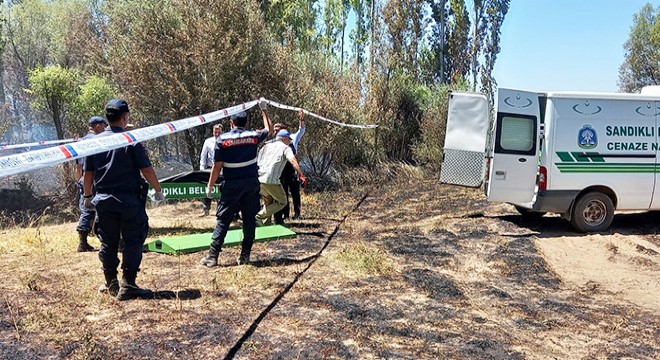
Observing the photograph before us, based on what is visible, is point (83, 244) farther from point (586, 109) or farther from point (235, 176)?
point (586, 109)

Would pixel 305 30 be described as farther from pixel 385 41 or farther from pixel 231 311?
pixel 231 311

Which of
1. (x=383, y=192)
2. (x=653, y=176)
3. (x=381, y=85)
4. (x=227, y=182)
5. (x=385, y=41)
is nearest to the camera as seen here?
(x=227, y=182)

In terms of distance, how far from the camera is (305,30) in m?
36.4

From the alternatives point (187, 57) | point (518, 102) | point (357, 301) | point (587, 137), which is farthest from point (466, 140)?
point (187, 57)

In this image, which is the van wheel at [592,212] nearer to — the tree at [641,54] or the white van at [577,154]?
the white van at [577,154]

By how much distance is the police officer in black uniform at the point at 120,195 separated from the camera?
4691 millimetres

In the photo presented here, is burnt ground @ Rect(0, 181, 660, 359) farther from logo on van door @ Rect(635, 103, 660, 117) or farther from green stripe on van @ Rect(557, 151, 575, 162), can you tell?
logo on van door @ Rect(635, 103, 660, 117)

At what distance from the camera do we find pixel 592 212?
8672 mm

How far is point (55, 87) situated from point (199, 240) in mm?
10621

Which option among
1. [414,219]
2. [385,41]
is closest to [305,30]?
Answer: [385,41]

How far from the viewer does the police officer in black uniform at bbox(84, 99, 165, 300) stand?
15.4 ft

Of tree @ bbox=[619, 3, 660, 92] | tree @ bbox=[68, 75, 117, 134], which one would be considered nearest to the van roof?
tree @ bbox=[68, 75, 117, 134]

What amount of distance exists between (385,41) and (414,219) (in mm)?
11076

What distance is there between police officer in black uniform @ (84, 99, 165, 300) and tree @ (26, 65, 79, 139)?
1212cm
